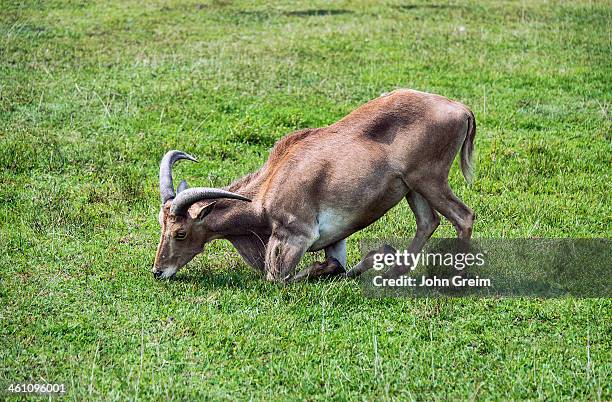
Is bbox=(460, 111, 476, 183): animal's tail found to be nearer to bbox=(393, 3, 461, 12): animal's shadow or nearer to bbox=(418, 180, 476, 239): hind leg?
bbox=(418, 180, 476, 239): hind leg

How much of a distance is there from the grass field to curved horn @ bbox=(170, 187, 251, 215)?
0.72 m

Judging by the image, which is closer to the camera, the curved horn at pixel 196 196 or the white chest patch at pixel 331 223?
the curved horn at pixel 196 196

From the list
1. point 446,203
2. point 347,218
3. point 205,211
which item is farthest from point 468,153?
point 205,211

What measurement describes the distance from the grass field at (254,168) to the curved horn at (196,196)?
2.37 feet

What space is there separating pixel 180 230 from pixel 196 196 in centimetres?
45

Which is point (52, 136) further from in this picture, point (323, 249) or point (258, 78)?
point (323, 249)

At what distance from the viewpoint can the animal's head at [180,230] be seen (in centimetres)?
889

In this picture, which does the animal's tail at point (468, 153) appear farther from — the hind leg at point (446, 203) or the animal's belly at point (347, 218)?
the animal's belly at point (347, 218)

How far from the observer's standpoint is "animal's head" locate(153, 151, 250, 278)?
889 centimetres

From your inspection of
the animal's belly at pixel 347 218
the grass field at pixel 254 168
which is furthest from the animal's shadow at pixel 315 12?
the animal's belly at pixel 347 218

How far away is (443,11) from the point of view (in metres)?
19.7

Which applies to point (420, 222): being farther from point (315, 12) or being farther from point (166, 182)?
point (315, 12)

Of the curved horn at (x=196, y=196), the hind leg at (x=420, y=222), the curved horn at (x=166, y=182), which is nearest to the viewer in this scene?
the curved horn at (x=196, y=196)

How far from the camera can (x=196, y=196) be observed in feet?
28.7
